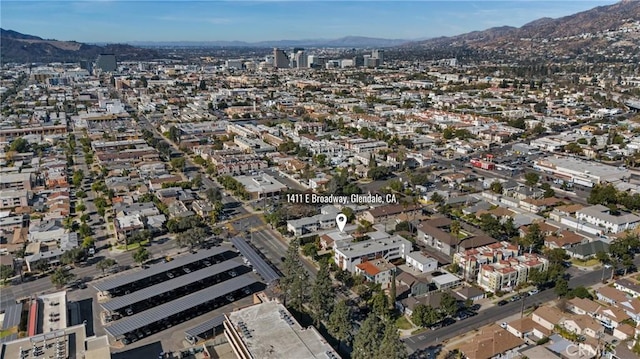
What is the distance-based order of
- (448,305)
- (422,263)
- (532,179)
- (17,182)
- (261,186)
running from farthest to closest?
(17,182)
(532,179)
(261,186)
(422,263)
(448,305)

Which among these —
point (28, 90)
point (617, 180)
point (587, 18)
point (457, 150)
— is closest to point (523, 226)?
point (617, 180)

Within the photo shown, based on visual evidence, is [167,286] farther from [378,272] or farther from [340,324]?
[378,272]

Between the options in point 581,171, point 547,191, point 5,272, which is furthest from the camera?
point 581,171

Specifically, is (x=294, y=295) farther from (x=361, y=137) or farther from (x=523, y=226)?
(x=361, y=137)

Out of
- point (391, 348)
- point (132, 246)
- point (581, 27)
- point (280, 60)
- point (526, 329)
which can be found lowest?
point (132, 246)

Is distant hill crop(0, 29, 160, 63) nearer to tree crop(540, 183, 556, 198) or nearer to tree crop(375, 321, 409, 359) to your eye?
tree crop(540, 183, 556, 198)

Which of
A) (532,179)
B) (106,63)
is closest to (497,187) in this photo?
(532,179)
